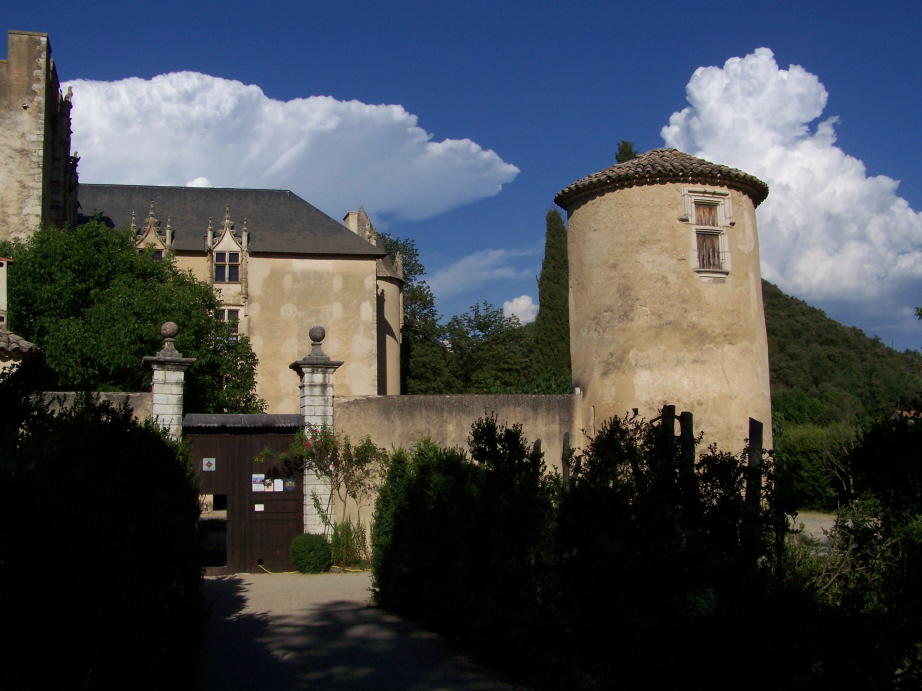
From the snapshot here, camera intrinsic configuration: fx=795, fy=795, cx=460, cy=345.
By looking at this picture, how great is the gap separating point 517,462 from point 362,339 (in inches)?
886

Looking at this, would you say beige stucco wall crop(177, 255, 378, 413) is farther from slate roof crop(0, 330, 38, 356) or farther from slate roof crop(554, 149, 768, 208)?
slate roof crop(554, 149, 768, 208)

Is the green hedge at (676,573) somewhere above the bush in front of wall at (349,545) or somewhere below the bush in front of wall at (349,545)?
above

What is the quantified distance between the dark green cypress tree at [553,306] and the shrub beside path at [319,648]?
691 inches

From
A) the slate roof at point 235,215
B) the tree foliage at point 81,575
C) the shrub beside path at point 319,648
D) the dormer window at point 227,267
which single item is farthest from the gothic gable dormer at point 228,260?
the tree foliage at point 81,575

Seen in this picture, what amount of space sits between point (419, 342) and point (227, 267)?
14.4m

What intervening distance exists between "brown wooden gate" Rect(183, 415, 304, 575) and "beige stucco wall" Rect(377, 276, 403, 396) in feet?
62.8

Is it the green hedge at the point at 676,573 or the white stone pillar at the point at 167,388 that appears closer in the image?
the green hedge at the point at 676,573

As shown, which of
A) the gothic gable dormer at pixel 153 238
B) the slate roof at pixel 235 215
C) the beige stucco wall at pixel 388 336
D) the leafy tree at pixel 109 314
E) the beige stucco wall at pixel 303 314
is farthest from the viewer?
the beige stucco wall at pixel 388 336

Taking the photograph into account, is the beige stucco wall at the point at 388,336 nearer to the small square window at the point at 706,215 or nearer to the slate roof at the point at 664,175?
the slate roof at the point at 664,175

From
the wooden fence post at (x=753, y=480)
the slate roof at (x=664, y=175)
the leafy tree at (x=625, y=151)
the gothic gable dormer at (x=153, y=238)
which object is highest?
the leafy tree at (x=625, y=151)

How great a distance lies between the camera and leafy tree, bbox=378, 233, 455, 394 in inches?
1512

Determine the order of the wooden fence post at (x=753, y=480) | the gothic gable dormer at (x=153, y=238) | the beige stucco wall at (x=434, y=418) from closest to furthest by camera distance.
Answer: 1. the wooden fence post at (x=753, y=480)
2. the beige stucco wall at (x=434, y=418)
3. the gothic gable dormer at (x=153, y=238)

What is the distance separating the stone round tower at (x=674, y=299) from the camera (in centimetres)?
1412

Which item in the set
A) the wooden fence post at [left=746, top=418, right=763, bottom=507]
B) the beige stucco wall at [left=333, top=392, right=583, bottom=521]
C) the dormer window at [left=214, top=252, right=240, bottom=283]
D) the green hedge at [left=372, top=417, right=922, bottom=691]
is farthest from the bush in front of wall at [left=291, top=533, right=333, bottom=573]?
the dormer window at [left=214, top=252, right=240, bottom=283]
